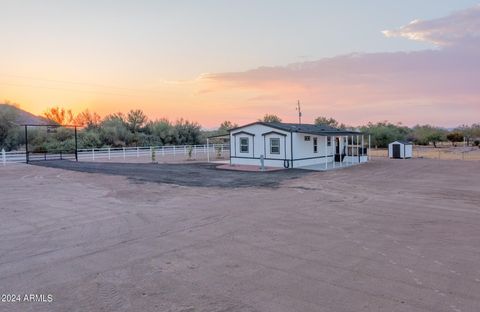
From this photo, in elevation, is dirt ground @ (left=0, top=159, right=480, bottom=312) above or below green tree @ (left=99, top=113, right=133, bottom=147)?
below

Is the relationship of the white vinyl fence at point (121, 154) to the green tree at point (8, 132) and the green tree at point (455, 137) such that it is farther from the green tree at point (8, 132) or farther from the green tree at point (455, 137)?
the green tree at point (455, 137)

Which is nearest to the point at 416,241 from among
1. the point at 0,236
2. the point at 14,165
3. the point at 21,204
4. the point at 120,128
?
the point at 0,236

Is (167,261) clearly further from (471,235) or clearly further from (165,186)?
(165,186)

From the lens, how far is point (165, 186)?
16.8 meters

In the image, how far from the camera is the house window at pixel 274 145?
2678 centimetres

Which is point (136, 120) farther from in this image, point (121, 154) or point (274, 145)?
point (274, 145)

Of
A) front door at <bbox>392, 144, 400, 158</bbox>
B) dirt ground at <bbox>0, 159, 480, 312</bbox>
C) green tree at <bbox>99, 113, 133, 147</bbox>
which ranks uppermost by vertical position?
green tree at <bbox>99, 113, 133, 147</bbox>

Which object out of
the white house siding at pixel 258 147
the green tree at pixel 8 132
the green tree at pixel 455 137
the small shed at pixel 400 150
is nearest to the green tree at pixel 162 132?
the green tree at pixel 8 132

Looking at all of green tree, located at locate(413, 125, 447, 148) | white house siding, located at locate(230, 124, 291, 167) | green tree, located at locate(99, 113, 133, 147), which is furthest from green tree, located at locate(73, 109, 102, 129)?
green tree, located at locate(413, 125, 447, 148)

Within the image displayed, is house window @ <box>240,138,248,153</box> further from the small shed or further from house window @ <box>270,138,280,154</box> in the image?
the small shed

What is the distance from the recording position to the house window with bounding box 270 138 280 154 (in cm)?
2678

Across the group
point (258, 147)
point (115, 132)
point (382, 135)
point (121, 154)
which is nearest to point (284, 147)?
point (258, 147)

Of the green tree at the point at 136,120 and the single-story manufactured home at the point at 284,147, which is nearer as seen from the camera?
the single-story manufactured home at the point at 284,147

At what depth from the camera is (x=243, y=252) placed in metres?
6.91
